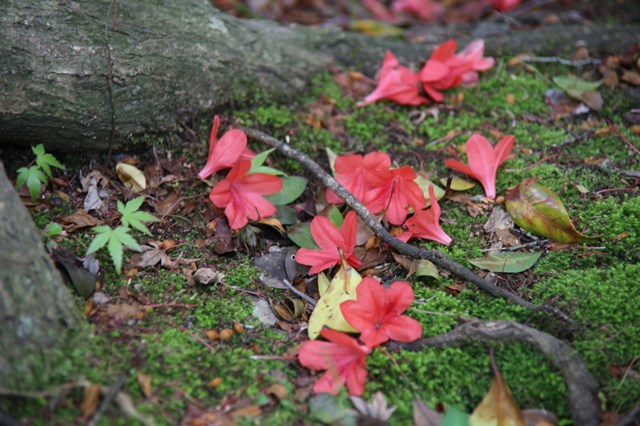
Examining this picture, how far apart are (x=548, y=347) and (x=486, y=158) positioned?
115 cm

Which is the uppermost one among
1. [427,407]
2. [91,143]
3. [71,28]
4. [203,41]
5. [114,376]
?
[71,28]

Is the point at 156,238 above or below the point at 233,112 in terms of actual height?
below

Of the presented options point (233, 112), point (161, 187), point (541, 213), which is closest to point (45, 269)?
point (161, 187)

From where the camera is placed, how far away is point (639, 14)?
187 inches

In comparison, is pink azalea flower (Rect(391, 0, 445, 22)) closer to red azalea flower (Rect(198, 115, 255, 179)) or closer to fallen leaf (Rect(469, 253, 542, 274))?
red azalea flower (Rect(198, 115, 255, 179))

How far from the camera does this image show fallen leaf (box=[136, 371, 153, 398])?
2080 millimetres

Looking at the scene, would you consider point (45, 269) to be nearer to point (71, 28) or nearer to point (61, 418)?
point (61, 418)

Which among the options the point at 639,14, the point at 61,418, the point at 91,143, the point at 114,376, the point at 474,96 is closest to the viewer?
the point at 61,418

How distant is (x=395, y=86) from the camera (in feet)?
12.2

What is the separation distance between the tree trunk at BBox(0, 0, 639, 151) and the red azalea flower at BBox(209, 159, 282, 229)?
2.02 ft

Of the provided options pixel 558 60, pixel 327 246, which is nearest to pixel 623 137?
pixel 558 60

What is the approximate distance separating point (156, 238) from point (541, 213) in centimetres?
187

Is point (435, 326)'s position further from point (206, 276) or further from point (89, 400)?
point (89, 400)

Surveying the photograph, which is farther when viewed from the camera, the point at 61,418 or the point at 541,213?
the point at 541,213
